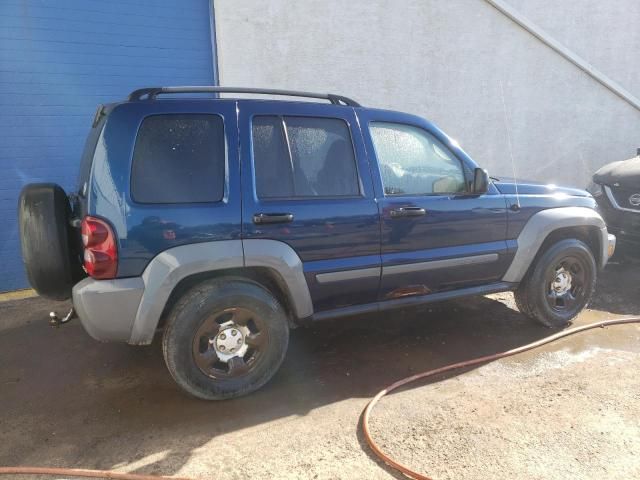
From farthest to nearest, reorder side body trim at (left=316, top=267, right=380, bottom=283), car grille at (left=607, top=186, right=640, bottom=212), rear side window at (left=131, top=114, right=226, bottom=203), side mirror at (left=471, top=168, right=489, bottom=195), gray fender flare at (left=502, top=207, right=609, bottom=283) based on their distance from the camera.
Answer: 1. car grille at (left=607, top=186, right=640, bottom=212)
2. gray fender flare at (left=502, top=207, right=609, bottom=283)
3. side mirror at (left=471, top=168, right=489, bottom=195)
4. side body trim at (left=316, top=267, right=380, bottom=283)
5. rear side window at (left=131, top=114, right=226, bottom=203)

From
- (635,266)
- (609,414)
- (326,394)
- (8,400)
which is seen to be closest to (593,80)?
(635,266)

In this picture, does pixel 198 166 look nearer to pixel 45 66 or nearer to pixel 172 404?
pixel 172 404

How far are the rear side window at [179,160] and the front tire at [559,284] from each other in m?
2.78

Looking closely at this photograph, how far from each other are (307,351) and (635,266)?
192 inches

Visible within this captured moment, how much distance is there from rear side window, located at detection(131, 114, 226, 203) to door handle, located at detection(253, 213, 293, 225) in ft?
0.85

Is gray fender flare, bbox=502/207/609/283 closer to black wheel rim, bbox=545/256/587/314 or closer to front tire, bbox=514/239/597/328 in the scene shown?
front tire, bbox=514/239/597/328

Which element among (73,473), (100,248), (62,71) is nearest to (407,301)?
(100,248)

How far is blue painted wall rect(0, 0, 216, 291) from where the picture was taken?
16.7 ft

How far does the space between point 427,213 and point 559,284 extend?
5.30 ft

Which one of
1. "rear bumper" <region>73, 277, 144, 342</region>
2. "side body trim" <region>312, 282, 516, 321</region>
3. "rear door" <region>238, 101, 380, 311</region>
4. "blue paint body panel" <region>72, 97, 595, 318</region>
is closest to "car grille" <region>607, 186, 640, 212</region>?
"blue paint body panel" <region>72, 97, 595, 318</region>

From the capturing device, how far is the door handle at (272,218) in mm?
2908

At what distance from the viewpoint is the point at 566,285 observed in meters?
4.17

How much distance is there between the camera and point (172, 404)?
3.02m

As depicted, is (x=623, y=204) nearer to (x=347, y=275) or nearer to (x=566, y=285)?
(x=566, y=285)
